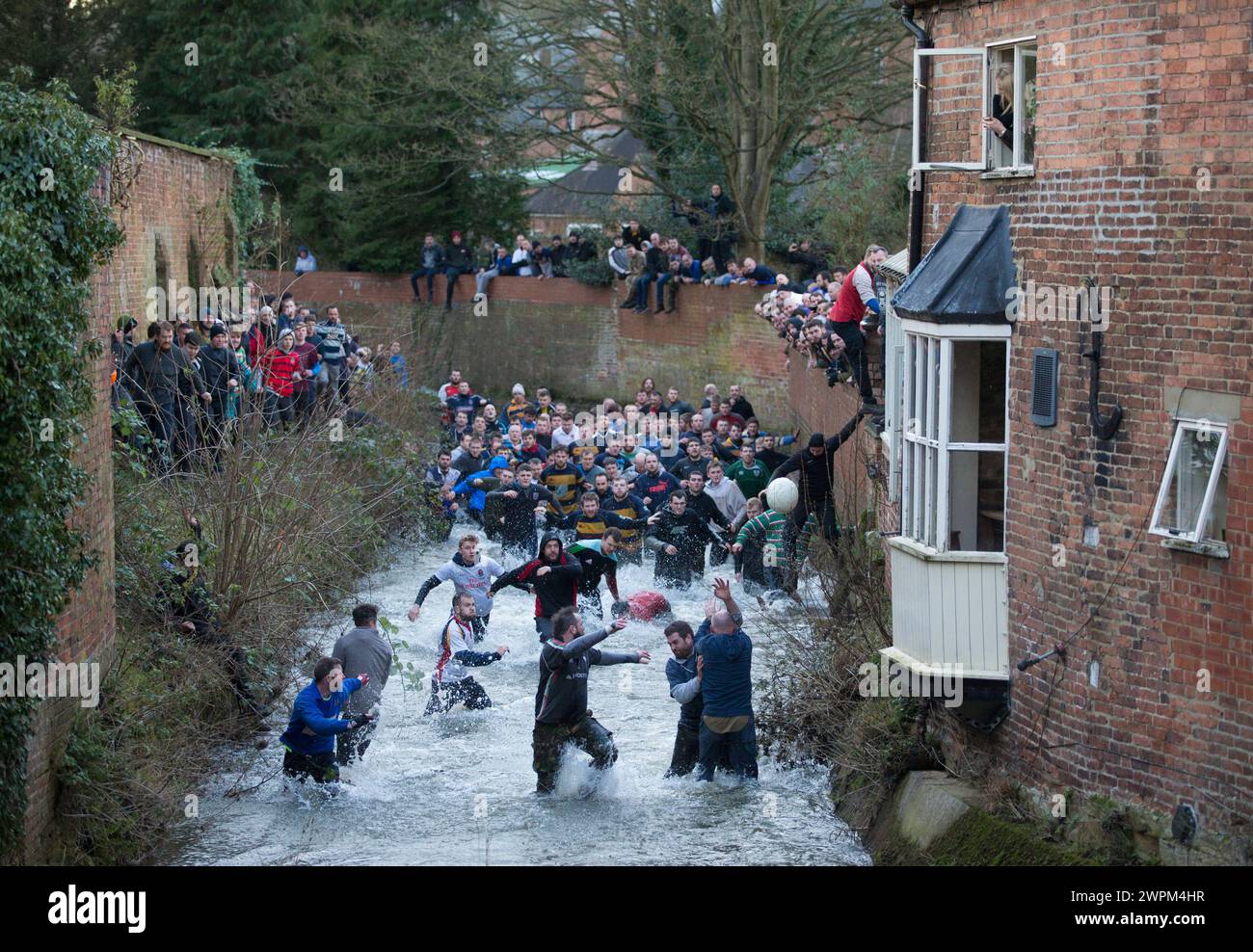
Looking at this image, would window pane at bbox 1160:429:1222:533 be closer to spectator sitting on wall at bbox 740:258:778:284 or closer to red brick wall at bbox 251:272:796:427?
red brick wall at bbox 251:272:796:427

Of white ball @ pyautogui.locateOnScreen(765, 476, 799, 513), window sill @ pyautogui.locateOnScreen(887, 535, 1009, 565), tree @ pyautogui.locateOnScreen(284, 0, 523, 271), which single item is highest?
tree @ pyautogui.locateOnScreen(284, 0, 523, 271)

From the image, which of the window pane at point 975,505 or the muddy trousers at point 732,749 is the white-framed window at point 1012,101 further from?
the muddy trousers at point 732,749

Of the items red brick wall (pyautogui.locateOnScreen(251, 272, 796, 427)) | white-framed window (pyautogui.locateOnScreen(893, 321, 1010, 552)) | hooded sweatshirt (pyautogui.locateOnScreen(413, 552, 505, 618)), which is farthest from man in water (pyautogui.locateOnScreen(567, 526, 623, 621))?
red brick wall (pyautogui.locateOnScreen(251, 272, 796, 427))

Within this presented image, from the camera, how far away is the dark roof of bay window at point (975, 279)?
35.0 feet

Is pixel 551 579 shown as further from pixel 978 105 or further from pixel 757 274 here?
pixel 757 274

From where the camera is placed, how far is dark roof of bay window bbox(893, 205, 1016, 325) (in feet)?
35.0

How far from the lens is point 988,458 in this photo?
11758 millimetres

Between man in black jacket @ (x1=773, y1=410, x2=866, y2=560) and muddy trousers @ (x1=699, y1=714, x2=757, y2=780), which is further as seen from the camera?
man in black jacket @ (x1=773, y1=410, x2=866, y2=560)

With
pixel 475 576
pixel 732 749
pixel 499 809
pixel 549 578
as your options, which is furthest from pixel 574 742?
pixel 475 576

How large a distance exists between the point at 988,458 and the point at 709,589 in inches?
339
